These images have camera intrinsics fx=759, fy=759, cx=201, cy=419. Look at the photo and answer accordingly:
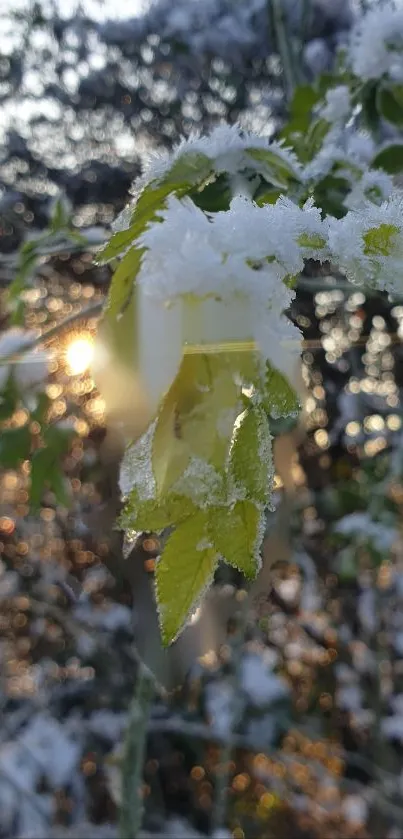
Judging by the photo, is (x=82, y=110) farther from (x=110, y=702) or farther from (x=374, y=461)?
(x=110, y=702)

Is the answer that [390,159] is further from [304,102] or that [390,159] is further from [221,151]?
[221,151]

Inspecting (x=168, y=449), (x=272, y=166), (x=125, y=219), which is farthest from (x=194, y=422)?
(x=272, y=166)

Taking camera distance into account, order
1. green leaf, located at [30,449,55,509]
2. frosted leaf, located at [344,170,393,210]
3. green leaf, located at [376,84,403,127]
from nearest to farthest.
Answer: frosted leaf, located at [344,170,393,210] → green leaf, located at [376,84,403,127] → green leaf, located at [30,449,55,509]

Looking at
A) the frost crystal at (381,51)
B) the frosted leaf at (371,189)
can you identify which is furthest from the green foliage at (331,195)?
the frost crystal at (381,51)

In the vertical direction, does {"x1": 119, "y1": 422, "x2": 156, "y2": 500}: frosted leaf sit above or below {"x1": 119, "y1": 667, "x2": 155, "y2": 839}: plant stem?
above

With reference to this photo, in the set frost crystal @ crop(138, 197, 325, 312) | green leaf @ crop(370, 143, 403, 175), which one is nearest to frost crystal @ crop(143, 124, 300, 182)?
frost crystal @ crop(138, 197, 325, 312)

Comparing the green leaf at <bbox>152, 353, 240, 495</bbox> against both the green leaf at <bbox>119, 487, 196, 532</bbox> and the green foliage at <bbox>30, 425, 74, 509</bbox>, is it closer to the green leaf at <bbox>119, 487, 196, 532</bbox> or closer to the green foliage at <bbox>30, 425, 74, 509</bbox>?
the green leaf at <bbox>119, 487, 196, 532</bbox>

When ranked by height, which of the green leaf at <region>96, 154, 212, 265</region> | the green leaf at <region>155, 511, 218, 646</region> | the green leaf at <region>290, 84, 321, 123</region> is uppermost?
the green leaf at <region>96, 154, 212, 265</region>

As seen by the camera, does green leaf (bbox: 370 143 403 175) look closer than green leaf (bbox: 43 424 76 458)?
Yes

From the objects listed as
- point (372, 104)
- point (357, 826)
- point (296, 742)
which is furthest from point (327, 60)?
point (357, 826)
